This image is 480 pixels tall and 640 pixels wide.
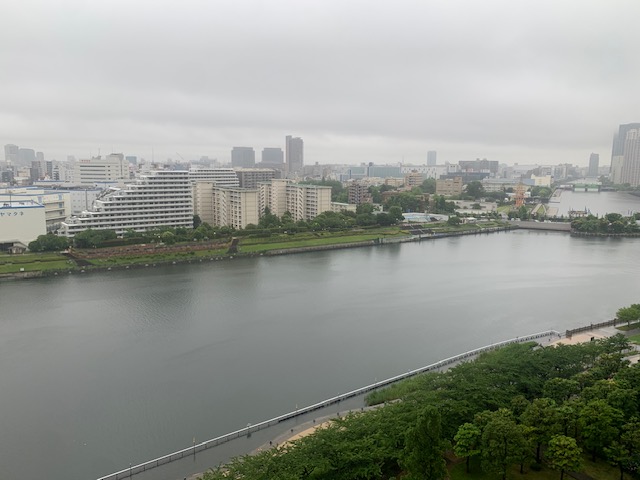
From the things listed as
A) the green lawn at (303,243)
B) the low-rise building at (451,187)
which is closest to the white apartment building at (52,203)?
the green lawn at (303,243)

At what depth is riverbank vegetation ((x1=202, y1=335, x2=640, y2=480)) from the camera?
339cm

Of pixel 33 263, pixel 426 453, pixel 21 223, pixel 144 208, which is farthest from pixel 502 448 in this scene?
pixel 21 223

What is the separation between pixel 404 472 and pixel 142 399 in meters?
3.26

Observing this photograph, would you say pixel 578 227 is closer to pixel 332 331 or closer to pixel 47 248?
pixel 332 331

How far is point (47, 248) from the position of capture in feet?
42.0

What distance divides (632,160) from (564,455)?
60522 millimetres

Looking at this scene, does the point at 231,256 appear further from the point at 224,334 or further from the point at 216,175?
the point at 216,175

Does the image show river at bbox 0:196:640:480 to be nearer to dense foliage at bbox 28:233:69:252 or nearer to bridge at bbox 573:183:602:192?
dense foliage at bbox 28:233:69:252

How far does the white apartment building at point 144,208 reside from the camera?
47.3ft

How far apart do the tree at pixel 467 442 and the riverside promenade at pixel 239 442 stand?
5.30 ft

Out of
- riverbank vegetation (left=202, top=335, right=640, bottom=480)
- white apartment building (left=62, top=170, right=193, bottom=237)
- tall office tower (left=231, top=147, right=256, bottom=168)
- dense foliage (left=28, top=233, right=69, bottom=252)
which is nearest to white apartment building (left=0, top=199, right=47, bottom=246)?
white apartment building (left=62, top=170, right=193, bottom=237)

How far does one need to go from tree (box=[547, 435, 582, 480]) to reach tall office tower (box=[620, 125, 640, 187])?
5857 cm

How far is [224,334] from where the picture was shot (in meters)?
7.59

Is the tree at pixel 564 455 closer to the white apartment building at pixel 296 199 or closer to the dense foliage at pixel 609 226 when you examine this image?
the white apartment building at pixel 296 199
